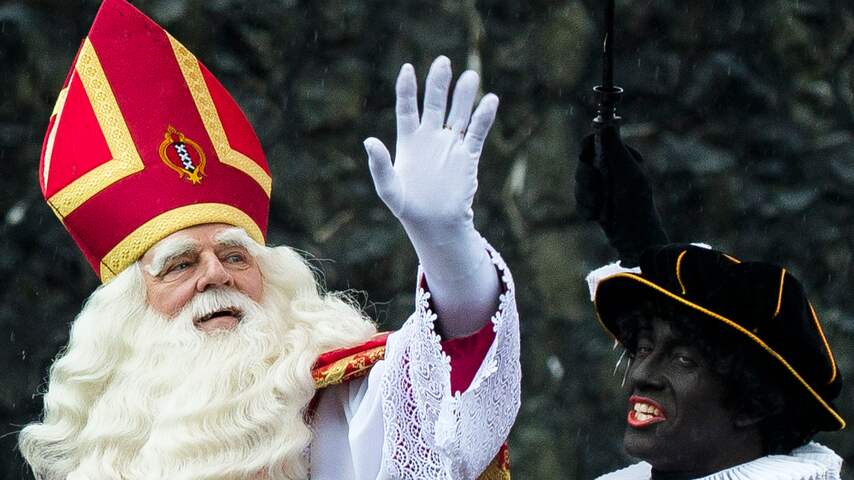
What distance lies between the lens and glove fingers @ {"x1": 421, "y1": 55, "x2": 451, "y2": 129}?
11.6ft

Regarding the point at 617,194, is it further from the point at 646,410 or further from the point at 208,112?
the point at 208,112

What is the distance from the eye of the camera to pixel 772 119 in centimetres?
611

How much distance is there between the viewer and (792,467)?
3.41 m

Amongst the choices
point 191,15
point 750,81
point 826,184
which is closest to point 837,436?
point 826,184

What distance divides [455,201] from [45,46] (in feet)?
9.70

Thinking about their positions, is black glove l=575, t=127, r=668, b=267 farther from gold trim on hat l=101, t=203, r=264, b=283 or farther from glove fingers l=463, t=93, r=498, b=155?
gold trim on hat l=101, t=203, r=264, b=283

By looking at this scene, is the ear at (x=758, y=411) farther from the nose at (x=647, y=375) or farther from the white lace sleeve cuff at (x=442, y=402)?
the white lace sleeve cuff at (x=442, y=402)

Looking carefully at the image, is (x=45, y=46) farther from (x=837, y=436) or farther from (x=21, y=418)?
(x=837, y=436)

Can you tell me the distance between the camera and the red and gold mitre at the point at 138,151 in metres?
4.57

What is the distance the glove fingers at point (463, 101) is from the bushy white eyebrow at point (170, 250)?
112cm

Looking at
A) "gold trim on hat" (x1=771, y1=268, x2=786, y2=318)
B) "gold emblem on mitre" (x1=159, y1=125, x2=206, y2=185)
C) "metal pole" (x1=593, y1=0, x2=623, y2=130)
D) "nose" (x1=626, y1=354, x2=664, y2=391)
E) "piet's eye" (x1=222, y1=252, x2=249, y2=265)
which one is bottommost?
"piet's eye" (x1=222, y1=252, x2=249, y2=265)

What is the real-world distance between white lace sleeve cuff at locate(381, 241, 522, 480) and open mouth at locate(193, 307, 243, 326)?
642 mm

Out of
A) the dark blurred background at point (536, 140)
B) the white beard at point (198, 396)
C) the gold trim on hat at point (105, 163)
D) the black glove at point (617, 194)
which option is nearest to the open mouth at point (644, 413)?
the black glove at point (617, 194)

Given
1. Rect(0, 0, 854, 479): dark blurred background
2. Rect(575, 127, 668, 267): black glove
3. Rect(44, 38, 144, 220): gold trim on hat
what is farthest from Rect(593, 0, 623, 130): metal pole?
Rect(0, 0, 854, 479): dark blurred background
